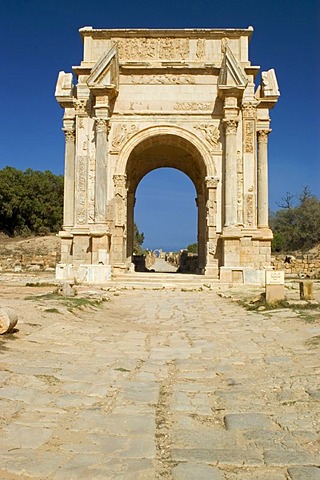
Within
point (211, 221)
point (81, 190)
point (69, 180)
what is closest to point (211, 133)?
point (211, 221)

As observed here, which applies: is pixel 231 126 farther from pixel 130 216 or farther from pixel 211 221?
pixel 130 216

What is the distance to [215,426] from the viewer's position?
10.2ft

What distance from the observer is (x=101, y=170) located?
15.8m

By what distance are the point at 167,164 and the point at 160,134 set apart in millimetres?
4898

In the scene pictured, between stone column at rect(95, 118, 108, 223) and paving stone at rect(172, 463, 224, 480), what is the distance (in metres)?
13.4

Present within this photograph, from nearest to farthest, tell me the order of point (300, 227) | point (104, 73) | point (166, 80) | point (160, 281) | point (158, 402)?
point (158, 402) → point (160, 281) → point (104, 73) → point (166, 80) → point (300, 227)

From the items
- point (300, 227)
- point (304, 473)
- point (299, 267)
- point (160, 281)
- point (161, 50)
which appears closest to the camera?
point (304, 473)

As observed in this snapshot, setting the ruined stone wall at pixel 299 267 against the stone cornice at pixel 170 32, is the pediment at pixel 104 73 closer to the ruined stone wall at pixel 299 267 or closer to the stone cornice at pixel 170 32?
the stone cornice at pixel 170 32

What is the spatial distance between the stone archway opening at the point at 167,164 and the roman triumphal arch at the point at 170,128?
0.84ft

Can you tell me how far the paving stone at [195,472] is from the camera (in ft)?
7.62

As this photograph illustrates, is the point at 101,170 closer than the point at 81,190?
Yes

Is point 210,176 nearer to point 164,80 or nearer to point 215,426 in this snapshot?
point 164,80

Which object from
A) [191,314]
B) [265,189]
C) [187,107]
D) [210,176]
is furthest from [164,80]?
[191,314]

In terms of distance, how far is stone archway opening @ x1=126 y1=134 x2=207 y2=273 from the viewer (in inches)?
688
